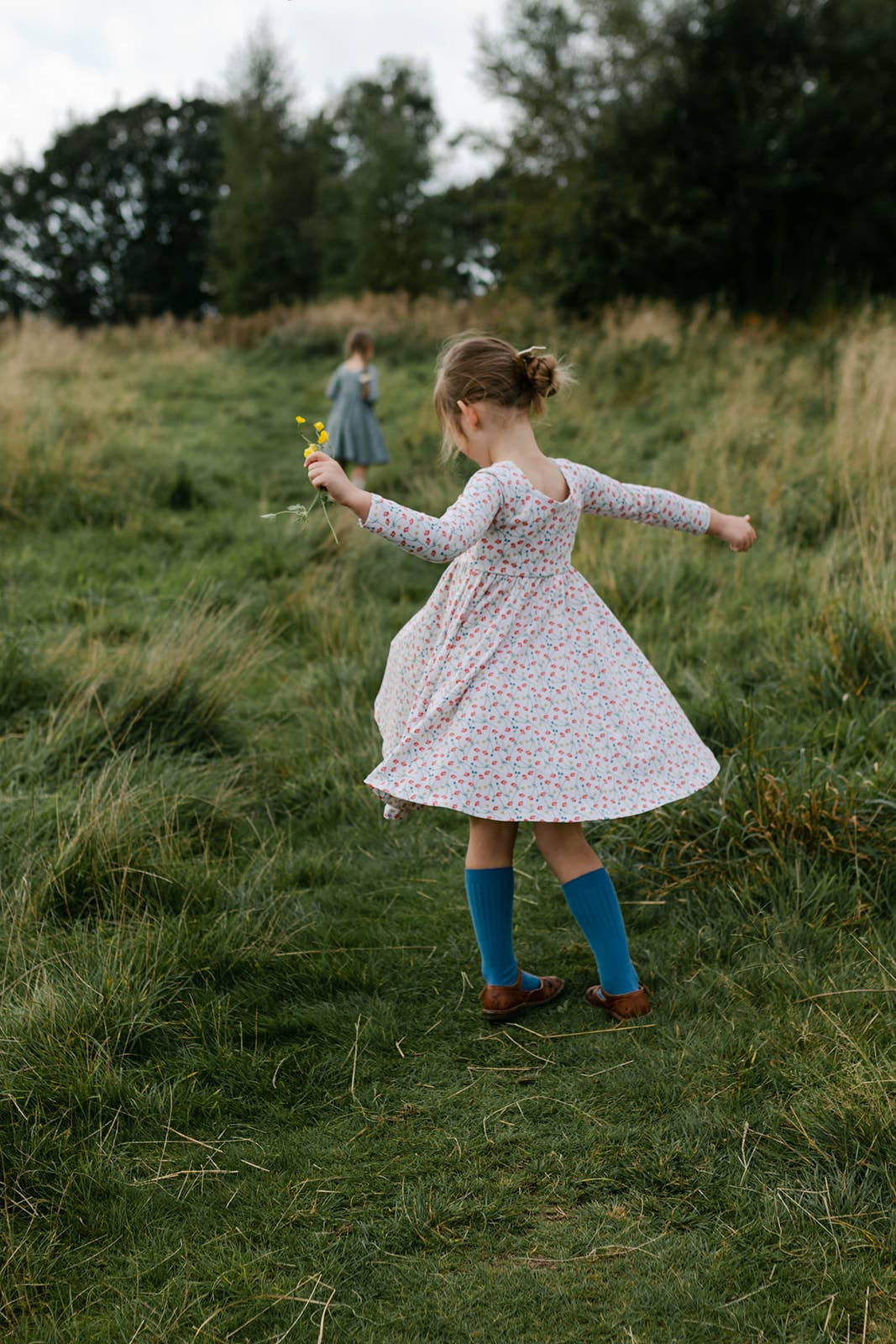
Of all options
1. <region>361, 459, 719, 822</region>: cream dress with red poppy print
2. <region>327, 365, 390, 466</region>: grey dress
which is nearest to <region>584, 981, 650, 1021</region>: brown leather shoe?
<region>361, 459, 719, 822</region>: cream dress with red poppy print

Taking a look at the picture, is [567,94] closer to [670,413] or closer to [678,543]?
[670,413]

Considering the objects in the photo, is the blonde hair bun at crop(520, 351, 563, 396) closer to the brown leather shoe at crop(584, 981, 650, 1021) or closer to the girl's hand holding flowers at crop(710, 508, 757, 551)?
A: the girl's hand holding flowers at crop(710, 508, 757, 551)

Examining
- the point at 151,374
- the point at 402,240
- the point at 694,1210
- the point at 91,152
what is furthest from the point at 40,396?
the point at 91,152

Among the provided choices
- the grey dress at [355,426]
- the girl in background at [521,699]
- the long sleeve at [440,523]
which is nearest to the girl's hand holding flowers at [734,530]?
the girl in background at [521,699]

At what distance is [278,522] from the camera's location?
25.3 feet

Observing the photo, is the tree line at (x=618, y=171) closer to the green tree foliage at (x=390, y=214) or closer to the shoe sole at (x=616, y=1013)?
the green tree foliage at (x=390, y=214)

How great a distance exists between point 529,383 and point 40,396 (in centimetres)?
858

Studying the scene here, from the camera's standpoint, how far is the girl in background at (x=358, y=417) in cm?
968

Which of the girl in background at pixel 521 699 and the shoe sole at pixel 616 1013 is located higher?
the girl in background at pixel 521 699

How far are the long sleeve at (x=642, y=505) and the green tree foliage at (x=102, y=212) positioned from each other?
132ft

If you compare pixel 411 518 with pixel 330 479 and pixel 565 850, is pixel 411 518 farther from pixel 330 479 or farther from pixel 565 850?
pixel 565 850

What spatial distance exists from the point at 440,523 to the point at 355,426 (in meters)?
7.49

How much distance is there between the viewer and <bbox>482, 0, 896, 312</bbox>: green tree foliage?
16.3 metres

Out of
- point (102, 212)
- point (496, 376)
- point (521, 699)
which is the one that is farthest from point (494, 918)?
point (102, 212)
